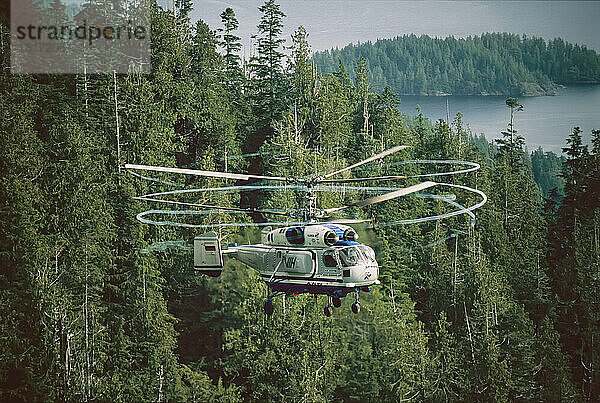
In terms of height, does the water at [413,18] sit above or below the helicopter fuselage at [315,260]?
above

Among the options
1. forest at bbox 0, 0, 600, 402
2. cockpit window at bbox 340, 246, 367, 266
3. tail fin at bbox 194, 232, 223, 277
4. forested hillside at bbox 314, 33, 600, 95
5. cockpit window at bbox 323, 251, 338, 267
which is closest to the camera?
cockpit window at bbox 340, 246, 367, 266

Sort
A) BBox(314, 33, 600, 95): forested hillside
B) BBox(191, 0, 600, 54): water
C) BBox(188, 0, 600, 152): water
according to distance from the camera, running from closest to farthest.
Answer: BBox(191, 0, 600, 54): water → BBox(188, 0, 600, 152): water → BBox(314, 33, 600, 95): forested hillside

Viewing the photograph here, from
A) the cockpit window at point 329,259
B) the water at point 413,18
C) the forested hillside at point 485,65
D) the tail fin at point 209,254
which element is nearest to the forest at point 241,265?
the water at point 413,18

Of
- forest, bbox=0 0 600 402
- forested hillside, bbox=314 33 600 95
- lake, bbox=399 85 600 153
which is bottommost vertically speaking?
forest, bbox=0 0 600 402

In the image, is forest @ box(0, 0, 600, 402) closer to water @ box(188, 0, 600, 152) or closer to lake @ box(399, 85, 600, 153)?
water @ box(188, 0, 600, 152)

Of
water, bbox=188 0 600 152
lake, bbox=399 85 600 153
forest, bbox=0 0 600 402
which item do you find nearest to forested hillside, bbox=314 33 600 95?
water, bbox=188 0 600 152

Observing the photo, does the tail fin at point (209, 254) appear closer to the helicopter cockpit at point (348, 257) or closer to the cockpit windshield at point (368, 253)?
the helicopter cockpit at point (348, 257)

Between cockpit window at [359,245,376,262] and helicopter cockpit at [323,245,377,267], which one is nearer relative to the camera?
helicopter cockpit at [323,245,377,267]
